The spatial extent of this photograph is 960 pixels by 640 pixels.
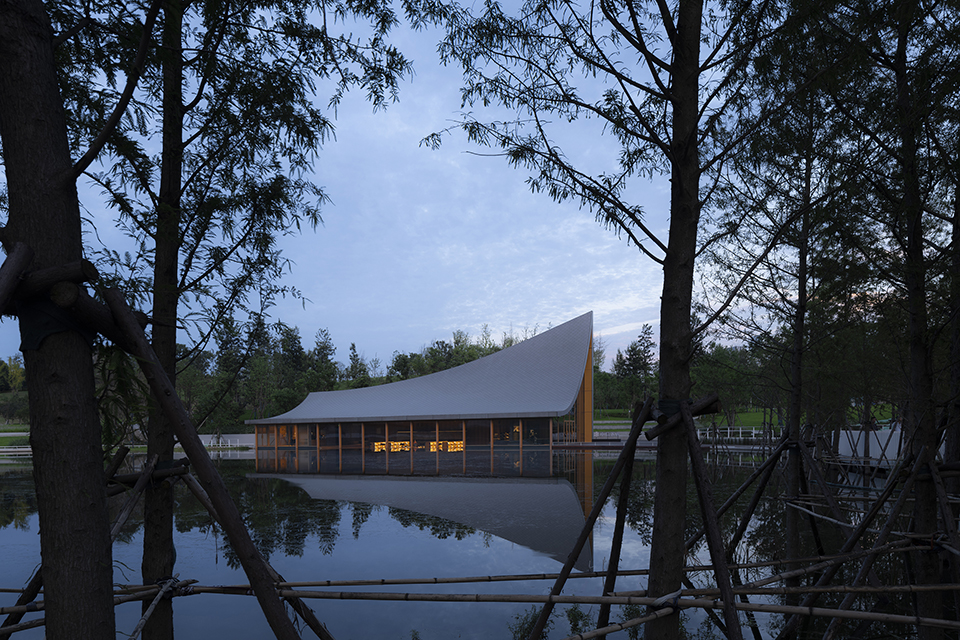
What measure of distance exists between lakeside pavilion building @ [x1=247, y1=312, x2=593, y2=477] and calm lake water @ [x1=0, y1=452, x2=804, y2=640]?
8.65m

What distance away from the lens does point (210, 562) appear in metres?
7.62

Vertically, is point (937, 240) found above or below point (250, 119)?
below

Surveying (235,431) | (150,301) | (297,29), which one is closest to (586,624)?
(150,301)

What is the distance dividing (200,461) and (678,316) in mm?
2124

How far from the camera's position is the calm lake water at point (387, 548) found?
18.0ft

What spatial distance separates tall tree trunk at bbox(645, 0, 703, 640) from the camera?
2676mm

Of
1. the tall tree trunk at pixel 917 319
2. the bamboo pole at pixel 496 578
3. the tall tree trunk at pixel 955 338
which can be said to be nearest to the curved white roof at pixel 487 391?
the tall tree trunk at pixel 955 338

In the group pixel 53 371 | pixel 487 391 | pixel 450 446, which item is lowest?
pixel 450 446

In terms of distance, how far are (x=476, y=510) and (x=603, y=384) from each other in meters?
39.8

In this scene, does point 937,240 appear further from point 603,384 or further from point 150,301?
point 603,384

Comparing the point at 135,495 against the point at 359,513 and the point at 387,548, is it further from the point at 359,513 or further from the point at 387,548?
the point at 359,513

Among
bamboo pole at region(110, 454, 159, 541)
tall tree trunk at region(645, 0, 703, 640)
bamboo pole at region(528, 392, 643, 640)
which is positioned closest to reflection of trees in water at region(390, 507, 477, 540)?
bamboo pole at region(528, 392, 643, 640)

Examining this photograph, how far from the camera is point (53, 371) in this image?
1711 millimetres

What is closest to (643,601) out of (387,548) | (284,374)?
(387,548)
